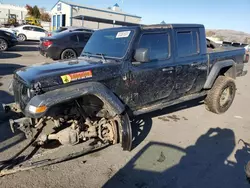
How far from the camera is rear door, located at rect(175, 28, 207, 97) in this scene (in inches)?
179

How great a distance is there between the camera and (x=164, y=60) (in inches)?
169

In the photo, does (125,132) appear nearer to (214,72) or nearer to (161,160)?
(161,160)

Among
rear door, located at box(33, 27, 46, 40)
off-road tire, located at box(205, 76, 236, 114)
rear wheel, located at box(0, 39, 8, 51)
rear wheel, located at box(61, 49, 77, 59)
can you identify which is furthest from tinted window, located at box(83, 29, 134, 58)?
rear door, located at box(33, 27, 46, 40)

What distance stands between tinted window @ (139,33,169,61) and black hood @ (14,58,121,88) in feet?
2.43

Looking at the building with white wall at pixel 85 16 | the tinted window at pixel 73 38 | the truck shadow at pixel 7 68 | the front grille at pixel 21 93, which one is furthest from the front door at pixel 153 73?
the building with white wall at pixel 85 16

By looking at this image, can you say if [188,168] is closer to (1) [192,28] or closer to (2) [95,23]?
(1) [192,28]

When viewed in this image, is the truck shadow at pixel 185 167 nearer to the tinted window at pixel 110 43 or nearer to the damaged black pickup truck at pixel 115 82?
the damaged black pickup truck at pixel 115 82

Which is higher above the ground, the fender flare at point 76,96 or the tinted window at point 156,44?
the tinted window at point 156,44

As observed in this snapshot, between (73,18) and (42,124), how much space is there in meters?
33.3

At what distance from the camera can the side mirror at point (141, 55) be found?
3.66m

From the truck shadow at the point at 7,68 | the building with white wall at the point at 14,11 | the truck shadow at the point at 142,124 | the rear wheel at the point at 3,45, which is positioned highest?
the building with white wall at the point at 14,11

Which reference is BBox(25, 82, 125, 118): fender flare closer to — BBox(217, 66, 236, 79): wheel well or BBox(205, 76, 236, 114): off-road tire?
BBox(205, 76, 236, 114): off-road tire

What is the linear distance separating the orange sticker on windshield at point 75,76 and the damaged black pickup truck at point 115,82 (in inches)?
0.4

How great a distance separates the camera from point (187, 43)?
15.6ft
